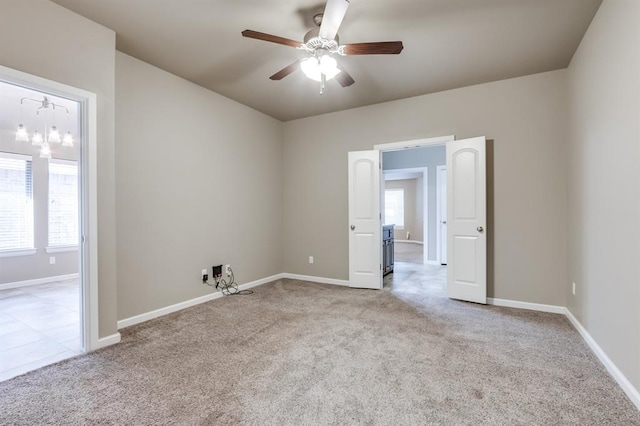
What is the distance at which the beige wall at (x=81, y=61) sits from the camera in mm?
2109

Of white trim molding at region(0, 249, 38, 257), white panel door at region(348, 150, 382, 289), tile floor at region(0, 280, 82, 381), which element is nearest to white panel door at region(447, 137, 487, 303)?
white panel door at region(348, 150, 382, 289)

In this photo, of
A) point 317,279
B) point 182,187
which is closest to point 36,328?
point 182,187

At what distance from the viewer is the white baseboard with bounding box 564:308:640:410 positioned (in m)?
1.76

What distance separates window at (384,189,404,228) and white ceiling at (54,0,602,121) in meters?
8.05

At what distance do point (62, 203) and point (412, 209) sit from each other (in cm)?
1010

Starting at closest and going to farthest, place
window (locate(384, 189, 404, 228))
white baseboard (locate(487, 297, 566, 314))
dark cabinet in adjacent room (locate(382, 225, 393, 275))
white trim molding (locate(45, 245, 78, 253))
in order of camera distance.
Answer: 1. white baseboard (locate(487, 297, 566, 314))
2. white trim molding (locate(45, 245, 78, 253))
3. dark cabinet in adjacent room (locate(382, 225, 393, 275))
4. window (locate(384, 189, 404, 228))

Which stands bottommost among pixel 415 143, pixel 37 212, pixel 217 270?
pixel 217 270

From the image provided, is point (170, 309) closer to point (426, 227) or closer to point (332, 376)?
point (332, 376)

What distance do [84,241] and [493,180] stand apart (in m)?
4.26

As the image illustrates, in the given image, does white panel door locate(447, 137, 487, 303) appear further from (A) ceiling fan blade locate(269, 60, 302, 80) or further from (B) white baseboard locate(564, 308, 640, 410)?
(A) ceiling fan blade locate(269, 60, 302, 80)

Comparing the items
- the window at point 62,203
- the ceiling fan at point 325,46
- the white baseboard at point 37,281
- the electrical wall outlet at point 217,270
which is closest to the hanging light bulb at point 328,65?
the ceiling fan at point 325,46

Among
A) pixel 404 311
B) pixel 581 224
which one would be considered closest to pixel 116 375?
pixel 404 311

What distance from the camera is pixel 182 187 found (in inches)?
140

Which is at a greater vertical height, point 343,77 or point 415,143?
point 343,77
